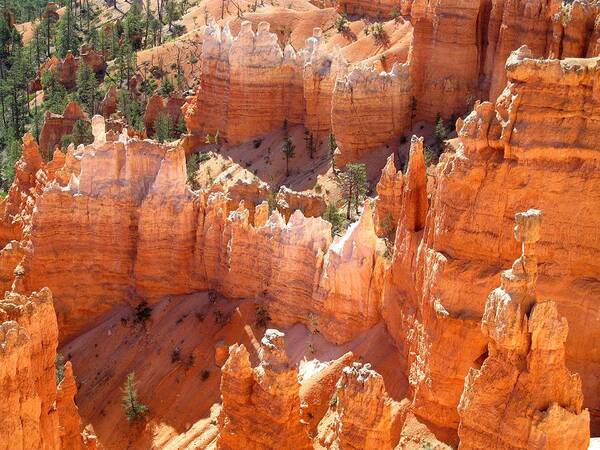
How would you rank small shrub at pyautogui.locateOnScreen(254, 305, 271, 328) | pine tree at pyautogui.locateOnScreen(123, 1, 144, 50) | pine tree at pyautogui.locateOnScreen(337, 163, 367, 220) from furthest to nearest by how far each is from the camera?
1. pine tree at pyautogui.locateOnScreen(123, 1, 144, 50)
2. pine tree at pyautogui.locateOnScreen(337, 163, 367, 220)
3. small shrub at pyautogui.locateOnScreen(254, 305, 271, 328)

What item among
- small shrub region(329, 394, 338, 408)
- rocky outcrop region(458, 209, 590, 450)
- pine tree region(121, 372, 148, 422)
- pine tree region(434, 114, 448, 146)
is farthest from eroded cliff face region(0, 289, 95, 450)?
pine tree region(434, 114, 448, 146)

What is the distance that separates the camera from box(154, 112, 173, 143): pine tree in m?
75.6

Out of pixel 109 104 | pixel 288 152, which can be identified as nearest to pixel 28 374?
pixel 288 152

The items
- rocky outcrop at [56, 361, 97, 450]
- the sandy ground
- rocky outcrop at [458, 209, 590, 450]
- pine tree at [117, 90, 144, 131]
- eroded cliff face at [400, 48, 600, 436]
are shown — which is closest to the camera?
rocky outcrop at [458, 209, 590, 450]

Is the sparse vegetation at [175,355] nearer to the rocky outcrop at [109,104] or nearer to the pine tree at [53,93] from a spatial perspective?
the rocky outcrop at [109,104]

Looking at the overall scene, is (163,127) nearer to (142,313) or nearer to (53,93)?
(53,93)

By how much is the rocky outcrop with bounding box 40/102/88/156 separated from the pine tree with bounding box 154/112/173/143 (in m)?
6.19

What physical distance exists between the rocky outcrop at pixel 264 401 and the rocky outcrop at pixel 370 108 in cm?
3131

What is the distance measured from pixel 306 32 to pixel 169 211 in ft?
157

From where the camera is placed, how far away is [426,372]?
30.5 metres

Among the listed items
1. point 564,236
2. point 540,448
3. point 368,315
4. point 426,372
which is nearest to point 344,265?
point 368,315

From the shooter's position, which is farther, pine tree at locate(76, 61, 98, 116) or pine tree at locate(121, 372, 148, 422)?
pine tree at locate(76, 61, 98, 116)

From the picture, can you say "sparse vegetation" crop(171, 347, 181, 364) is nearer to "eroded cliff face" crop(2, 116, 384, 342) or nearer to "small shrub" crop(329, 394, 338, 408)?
"eroded cliff face" crop(2, 116, 384, 342)

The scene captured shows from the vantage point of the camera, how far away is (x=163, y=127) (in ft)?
250
